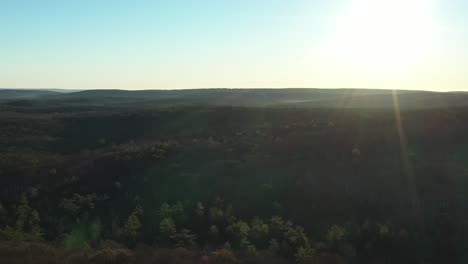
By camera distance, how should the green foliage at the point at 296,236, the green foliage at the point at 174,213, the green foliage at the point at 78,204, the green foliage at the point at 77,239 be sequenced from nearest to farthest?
the green foliage at the point at 77,239, the green foliage at the point at 296,236, the green foliage at the point at 174,213, the green foliage at the point at 78,204

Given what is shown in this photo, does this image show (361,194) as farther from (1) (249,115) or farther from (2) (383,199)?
(1) (249,115)

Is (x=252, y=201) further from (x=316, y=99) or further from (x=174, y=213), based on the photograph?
(x=316, y=99)

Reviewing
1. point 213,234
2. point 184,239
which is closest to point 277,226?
point 213,234

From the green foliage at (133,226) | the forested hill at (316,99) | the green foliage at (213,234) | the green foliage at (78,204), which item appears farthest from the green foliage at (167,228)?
the forested hill at (316,99)

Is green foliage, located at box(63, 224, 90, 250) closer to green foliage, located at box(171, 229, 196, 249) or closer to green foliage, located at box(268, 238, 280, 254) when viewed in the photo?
green foliage, located at box(171, 229, 196, 249)

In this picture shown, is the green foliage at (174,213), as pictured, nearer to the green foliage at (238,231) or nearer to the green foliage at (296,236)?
the green foliage at (238,231)

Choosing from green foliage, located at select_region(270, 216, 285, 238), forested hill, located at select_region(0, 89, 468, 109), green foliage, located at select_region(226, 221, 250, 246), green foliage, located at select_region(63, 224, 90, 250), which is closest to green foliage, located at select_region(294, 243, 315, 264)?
green foliage, located at select_region(270, 216, 285, 238)

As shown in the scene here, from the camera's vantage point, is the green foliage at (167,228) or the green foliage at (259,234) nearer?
the green foliage at (259,234)

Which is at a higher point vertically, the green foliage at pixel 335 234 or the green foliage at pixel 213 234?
the green foliage at pixel 335 234
